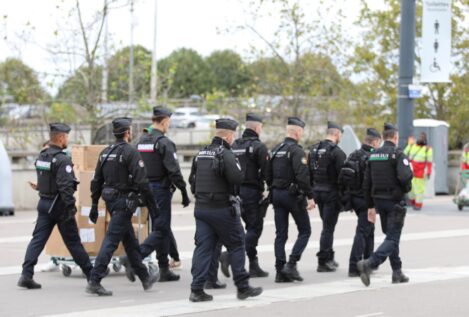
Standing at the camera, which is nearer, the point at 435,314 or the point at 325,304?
the point at 435,314

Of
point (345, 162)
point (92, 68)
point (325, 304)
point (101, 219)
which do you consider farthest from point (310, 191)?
point (92, 68)

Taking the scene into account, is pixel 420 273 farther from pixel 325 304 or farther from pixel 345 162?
pixel 325 304

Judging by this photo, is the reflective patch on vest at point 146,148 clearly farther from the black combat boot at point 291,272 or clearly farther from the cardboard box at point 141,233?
the black combat boot at point 291,272

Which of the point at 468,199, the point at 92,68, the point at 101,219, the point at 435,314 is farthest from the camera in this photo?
the point at 92,68

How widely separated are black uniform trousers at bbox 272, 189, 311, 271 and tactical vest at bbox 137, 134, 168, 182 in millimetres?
1462

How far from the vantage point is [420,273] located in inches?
563

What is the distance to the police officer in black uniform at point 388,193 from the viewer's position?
42.6 feet

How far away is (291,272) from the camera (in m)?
13.4

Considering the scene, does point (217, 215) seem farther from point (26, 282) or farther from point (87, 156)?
point (87, 156)

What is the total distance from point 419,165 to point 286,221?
1219 cm

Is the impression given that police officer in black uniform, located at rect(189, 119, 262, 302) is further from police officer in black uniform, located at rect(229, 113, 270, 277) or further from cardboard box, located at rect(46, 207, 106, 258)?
cardboard box, located at rect(46, 207, 106, 258)

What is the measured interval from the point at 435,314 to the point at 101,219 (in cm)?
487

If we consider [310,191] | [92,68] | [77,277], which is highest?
[92,68]

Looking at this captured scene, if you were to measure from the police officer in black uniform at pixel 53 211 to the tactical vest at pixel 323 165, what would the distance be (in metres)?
3.42
